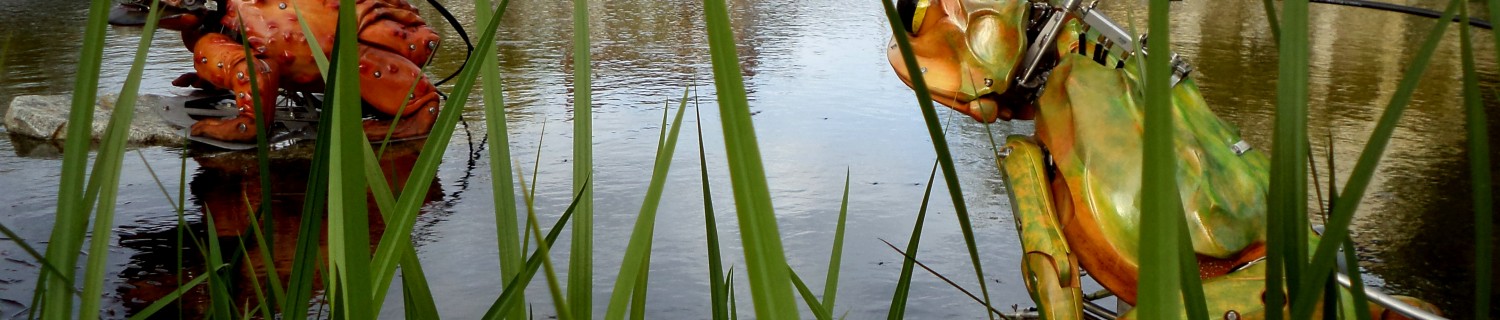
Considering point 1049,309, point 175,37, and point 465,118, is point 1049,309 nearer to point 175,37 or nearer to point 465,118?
point 465,118

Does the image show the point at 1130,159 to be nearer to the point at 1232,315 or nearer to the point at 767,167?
the point at 1232,315

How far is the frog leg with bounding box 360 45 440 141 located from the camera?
2166mm

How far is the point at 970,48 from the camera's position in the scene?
102 cm

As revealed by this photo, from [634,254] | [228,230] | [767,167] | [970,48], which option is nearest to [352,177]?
[634,254]

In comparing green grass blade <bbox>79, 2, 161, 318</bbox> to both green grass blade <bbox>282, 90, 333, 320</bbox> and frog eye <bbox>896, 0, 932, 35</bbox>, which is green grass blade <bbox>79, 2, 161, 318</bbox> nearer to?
green grass blade <bbox>282, 90, 333, 320</bbox>

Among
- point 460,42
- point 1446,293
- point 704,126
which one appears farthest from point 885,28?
point 1446,293

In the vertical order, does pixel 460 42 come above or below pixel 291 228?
below

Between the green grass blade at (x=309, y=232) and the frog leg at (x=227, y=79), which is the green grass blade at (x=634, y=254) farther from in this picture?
the frog leg at (x=227, y=79)

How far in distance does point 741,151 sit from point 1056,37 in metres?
0.85

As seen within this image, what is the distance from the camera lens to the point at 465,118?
8.21 feet

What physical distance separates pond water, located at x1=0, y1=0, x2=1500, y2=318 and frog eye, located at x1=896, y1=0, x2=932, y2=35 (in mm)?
350

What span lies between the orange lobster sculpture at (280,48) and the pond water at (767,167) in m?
0.09

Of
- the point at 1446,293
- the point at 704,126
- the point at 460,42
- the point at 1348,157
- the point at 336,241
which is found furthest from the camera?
the point at 460,42

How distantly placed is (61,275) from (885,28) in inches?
151
